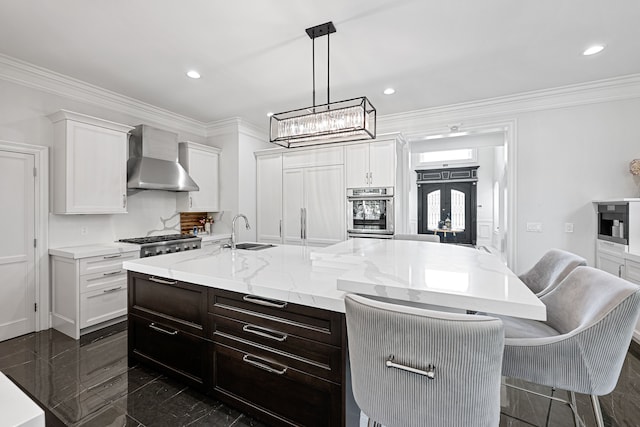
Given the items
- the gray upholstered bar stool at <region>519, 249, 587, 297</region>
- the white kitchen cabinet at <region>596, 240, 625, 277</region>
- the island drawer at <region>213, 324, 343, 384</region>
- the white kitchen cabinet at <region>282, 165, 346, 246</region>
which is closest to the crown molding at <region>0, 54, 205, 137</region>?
the white kitchen cabinet at <region>282, 165, 346, 246</region>

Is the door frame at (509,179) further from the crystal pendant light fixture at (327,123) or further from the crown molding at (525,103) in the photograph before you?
the crystal pendant light fixture at (327,123)

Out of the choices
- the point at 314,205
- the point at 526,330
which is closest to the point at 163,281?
the point at 526,330

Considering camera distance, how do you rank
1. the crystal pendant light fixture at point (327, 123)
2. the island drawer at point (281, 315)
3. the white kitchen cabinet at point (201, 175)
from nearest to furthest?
1. the island drawer at point (281, 315)
2. the crystal pendant light fixture at point (327, 123)
3. the white kitchen cabinet at point (201, 175)

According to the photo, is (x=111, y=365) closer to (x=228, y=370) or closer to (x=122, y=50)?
(x=228, y=370)

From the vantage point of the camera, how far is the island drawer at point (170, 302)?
1.81m

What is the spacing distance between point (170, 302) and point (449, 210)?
8.88m

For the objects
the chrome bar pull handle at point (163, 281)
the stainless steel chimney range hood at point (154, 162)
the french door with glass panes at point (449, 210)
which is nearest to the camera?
the chrome bar pull handle at point (163, 281)

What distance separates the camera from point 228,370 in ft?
5.63

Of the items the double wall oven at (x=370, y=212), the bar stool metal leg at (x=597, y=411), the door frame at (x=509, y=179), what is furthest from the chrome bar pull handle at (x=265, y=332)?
the door frame at (x=509, y=179)

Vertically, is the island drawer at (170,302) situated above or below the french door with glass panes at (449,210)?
below

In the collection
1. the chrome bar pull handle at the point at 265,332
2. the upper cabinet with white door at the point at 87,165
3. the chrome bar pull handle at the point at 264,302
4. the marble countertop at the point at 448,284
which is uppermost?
the upper cabinet with white door at the point at 87,165

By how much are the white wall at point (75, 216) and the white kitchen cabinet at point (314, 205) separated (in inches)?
71.4

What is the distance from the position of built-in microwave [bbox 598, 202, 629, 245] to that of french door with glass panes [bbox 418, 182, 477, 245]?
5.44 meters

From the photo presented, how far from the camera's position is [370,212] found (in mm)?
4211
